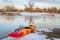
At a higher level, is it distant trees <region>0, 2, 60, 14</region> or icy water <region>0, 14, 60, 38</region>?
distant trees <region>0, 2, 60, 14</region>

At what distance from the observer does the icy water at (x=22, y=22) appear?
4.11 ft

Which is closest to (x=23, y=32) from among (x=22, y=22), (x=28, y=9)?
(x=22, y=22)

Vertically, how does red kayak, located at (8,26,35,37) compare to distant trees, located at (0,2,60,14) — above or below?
below

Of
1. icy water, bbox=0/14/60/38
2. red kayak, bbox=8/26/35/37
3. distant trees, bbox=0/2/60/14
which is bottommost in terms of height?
red kayak, bbox=8/26/35/37

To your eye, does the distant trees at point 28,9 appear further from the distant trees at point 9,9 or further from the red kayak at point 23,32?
the red kayak at point 23,32

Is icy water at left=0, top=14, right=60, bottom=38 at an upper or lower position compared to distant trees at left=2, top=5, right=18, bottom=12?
lower

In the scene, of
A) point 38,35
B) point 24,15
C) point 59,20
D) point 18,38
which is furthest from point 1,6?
point 59,20

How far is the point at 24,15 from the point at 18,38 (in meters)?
0.23

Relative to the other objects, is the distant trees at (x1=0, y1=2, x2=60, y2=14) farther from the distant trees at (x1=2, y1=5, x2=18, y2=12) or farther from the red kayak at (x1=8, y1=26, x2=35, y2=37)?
the red kayak at (x1=8, y1=26, x2=35, y2=37)

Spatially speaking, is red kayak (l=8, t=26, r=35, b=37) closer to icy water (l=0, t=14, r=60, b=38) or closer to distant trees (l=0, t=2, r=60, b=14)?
icy water (l=0, t=14, r=60, b=38)

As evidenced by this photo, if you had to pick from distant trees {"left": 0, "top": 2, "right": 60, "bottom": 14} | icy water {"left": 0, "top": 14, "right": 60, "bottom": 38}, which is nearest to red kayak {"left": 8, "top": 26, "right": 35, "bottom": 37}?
icy water {"left": 0, "top": 14, "right": 60, "bottom": 38}

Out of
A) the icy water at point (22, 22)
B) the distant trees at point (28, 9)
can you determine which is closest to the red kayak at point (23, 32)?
the icy water at point (22, 22)

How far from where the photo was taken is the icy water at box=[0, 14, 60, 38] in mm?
1254

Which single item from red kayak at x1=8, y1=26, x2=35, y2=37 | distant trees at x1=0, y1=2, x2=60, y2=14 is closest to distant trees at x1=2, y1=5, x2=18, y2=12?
distant trees at x1=0, y1=2, x2=60, y2=14
